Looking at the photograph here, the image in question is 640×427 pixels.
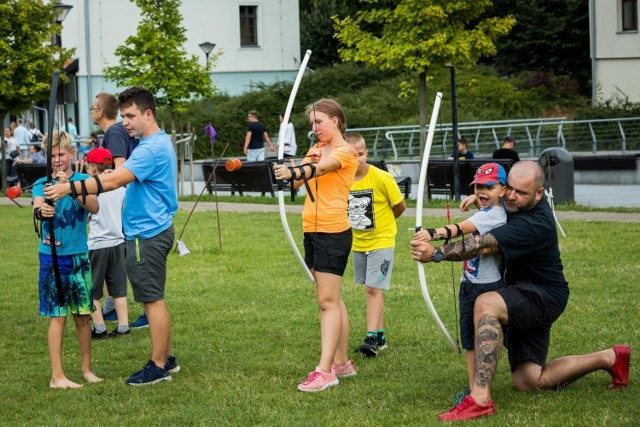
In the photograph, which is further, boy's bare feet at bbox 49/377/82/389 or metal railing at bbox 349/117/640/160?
metal railing at bbox 349/117/640/160

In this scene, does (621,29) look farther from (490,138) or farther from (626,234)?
(626,234)

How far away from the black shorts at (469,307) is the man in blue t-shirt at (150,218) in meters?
1.99

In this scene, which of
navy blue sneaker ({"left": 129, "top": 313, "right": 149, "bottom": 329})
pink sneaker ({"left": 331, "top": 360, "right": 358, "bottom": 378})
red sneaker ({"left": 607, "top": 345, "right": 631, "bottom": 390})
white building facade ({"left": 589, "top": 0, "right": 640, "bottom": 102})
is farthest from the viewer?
white building facade ({"left": 589, "top": 0, "right": 640, "bottom": 102})

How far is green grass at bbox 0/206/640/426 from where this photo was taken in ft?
Answer: 21.1

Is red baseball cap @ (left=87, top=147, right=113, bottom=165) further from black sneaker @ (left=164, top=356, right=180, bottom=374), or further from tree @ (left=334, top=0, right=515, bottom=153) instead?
tree @ (left=334, top=0, right=515, bottom=153)

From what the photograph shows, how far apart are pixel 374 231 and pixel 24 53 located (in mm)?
21787

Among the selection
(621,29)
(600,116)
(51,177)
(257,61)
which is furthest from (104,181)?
(257,61)

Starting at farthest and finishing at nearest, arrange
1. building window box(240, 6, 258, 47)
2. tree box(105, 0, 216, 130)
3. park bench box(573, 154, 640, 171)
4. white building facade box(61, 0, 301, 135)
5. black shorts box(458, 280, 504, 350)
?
building window box(240, 6, 258, 47)
white building facade box(61, 0, 301, 135)
park bench box(573, 154, 640, 171)
tree box(105, 0, 216, 130)
black shorts box(458, 280, 504, 350)

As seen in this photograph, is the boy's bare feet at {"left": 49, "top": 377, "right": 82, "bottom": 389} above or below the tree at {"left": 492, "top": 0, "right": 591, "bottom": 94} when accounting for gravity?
below

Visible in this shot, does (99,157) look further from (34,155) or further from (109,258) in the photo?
(34,155)

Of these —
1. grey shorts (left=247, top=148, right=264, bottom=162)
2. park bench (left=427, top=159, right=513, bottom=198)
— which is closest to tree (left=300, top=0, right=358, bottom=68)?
grey shorts (left=247, top=148, right=264, bottom=162)

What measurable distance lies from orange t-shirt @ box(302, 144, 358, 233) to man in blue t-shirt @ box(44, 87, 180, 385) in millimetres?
963

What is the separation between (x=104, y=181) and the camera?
7059 millimetres

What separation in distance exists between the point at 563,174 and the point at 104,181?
1346 cm
